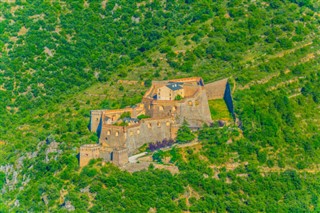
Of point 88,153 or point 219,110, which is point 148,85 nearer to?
point 219,110

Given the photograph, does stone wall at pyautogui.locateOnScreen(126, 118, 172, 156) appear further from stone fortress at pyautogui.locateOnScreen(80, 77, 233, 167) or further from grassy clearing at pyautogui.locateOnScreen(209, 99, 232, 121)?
grassy clearing at pyautogui.locateOnScreen(209, 99, 232, 121)

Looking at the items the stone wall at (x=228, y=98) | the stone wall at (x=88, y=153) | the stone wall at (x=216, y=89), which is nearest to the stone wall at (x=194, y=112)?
the stone wall at (x=228, y=98)

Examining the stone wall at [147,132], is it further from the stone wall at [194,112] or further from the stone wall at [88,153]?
the stone wall at [88,153]

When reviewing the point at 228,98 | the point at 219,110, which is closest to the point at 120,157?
the point at 219,110

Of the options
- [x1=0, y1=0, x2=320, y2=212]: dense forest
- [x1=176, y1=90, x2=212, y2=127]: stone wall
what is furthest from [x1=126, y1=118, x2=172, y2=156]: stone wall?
[x1=0, y1=0, x2=320, y2=212]: dense forest

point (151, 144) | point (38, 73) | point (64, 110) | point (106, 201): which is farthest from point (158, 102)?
point (38, 73)

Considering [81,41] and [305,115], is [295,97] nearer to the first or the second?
[305,115]

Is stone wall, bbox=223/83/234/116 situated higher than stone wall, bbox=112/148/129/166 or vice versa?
stone wall, bbox=223/83/234/116
